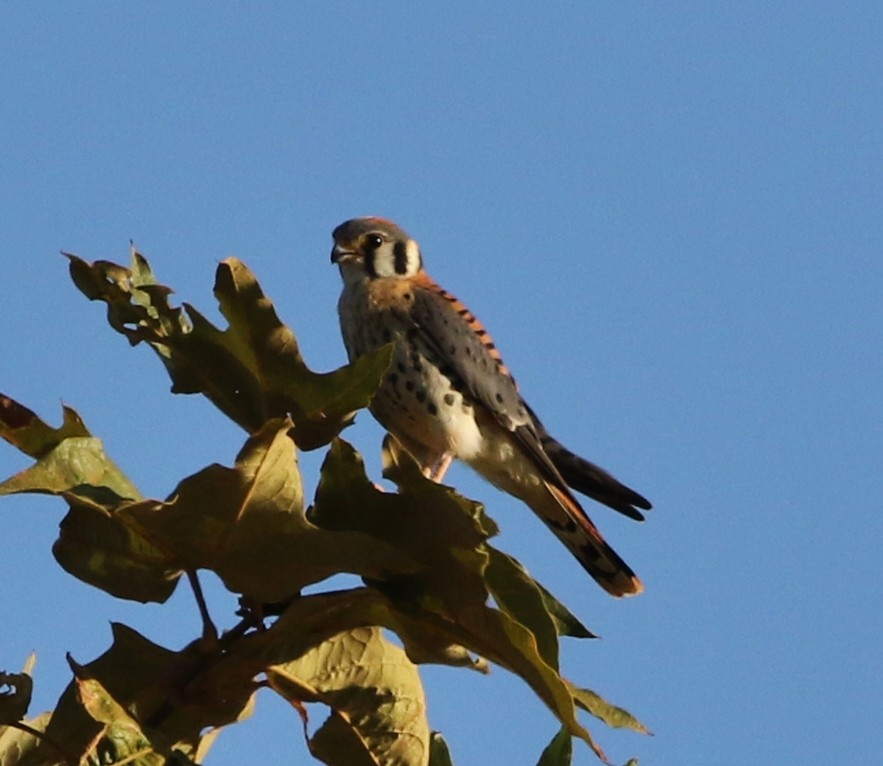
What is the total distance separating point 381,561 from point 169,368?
0.54 metres

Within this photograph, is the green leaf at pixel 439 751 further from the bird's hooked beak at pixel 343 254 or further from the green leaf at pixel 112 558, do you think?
the bird's hooked beak at pixel 343 254

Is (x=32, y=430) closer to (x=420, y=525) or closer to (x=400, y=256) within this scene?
(x=420, y=525)

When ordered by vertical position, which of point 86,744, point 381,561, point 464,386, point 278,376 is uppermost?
point 464,386

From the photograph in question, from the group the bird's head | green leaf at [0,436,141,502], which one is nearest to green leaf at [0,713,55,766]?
green leaf at [0,436,141,502]

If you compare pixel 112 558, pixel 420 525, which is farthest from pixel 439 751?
pixel 112 558

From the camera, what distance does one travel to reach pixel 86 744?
1.82m

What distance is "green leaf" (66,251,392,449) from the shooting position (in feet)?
6.89

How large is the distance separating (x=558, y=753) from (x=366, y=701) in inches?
11.8

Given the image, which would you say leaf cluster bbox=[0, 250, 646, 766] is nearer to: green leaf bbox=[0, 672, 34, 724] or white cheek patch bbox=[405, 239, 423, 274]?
green leaf bbox=[0, 672, 34, 724]

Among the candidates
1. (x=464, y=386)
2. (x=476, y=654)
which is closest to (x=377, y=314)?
(x=464, y=386)

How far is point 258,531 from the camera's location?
6.39 ft

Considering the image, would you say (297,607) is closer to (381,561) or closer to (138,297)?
(381,561)

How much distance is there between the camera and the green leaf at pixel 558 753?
2.16m

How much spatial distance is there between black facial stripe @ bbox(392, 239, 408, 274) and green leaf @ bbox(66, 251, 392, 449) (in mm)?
3155
